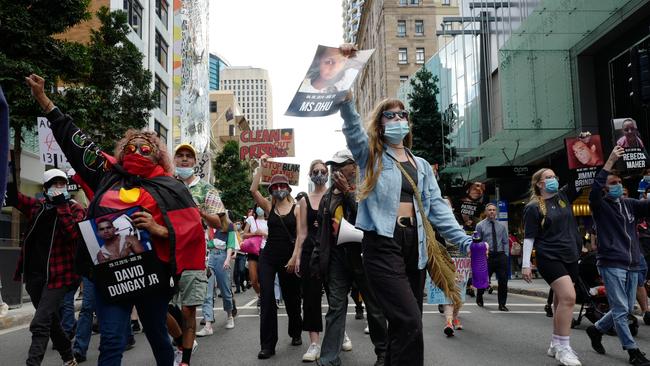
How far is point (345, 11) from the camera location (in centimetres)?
13225

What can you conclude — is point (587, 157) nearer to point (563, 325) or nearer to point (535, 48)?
point (535, 48)

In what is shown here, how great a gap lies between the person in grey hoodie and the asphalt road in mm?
447

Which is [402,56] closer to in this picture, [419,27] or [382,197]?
[419,27]

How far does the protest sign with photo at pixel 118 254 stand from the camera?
3.68 m

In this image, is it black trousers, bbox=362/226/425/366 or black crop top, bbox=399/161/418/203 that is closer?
black trousers, bbox=362/226/425/366

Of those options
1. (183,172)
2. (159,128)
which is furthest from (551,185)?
(159,128)

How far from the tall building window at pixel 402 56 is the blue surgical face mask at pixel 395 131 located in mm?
60129

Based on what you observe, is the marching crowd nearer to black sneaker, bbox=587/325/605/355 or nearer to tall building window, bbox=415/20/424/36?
black sneaker, bbox=587/325/605/355

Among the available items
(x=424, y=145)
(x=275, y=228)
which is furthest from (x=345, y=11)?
(x=275, y=228)

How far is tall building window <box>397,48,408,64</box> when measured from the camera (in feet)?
206

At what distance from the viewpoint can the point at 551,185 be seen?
6.47m

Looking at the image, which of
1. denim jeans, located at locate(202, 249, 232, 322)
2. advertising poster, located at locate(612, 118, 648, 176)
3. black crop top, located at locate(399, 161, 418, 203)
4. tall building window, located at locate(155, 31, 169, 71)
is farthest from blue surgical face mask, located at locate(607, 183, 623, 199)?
tall building window, located at locate(155, 31, 169, 71)

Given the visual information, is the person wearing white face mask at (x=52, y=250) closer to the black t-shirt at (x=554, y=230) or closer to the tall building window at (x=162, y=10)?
the black t-shirt at (x=554, y=230)

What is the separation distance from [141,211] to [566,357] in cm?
422
